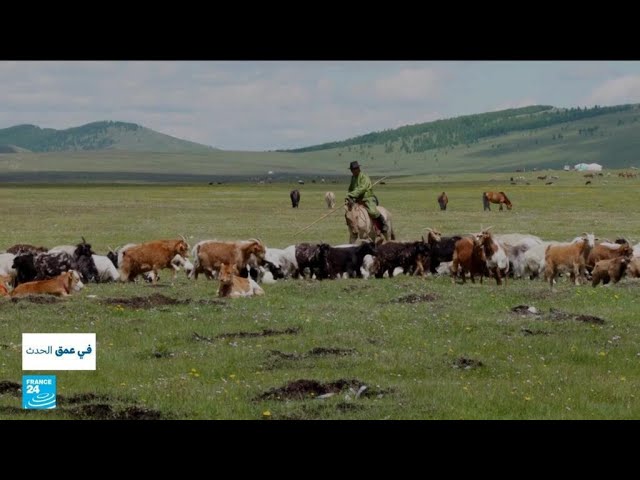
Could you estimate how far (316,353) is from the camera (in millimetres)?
13766

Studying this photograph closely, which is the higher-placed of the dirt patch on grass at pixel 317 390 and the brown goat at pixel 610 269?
the brown goat at pixel 610 269

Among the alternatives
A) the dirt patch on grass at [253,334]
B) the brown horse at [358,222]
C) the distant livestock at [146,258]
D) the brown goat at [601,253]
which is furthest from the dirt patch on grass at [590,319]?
the brown horse at [358,222]

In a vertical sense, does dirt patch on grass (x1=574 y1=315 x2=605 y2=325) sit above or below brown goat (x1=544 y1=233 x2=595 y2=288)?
below

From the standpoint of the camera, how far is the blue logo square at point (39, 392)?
34.8 feet

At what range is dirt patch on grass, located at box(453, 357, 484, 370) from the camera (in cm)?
1294

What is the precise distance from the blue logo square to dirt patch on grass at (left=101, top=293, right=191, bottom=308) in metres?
6.41

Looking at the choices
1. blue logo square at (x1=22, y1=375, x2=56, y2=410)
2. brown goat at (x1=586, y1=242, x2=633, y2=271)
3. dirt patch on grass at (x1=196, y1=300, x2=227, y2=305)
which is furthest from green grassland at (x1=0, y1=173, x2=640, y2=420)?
brown goat at (x1=586, y1=242, x2=633, y2=271)

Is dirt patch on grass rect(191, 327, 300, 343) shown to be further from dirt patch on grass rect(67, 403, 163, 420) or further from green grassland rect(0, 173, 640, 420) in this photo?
dirt patch on grass rect(67, 403, 163, 420)

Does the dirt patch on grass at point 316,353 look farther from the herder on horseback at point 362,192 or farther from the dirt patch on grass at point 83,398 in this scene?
the herder on horseback at point 362,192

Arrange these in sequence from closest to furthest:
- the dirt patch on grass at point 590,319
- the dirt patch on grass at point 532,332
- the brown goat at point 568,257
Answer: the dirt patch on grass at point 532,332
the dirt patch on grass at point 590,319
the brown goat at point 568,257

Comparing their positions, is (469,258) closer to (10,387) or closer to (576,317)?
(576,317)

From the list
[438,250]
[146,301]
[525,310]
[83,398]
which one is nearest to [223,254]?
[146,301]
